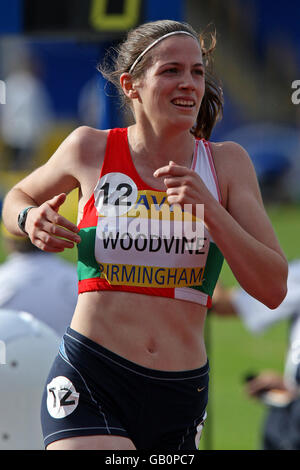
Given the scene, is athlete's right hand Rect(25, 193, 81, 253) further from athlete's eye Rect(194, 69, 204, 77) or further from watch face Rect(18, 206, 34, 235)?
athlete's eye Rect(194, 69, 204, 77)

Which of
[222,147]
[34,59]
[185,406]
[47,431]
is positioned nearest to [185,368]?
[185,406]

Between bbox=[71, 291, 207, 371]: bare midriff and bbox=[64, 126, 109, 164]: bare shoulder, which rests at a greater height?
bbox=[64, 126, 109, 164]: bare shoulder

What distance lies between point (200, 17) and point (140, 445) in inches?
983

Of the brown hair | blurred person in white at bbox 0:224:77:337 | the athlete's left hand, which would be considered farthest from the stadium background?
the athlete's left hand

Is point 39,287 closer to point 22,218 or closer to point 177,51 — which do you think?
point 22,218

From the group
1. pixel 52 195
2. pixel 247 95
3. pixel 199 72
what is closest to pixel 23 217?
pixel 52 195

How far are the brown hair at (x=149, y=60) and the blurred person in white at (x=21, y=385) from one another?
100cm

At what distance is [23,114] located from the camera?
2281cm

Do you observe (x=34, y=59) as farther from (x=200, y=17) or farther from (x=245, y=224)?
(x=245, y=224)

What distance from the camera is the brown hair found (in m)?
2.95

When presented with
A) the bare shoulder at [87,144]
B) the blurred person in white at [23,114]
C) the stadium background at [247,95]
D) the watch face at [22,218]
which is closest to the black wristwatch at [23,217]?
the watch face at [22,218]

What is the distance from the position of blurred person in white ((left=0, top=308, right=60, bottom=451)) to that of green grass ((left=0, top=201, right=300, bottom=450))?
2.65 meters

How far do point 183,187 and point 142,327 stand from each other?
1.62ft

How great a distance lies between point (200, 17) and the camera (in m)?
26.6
